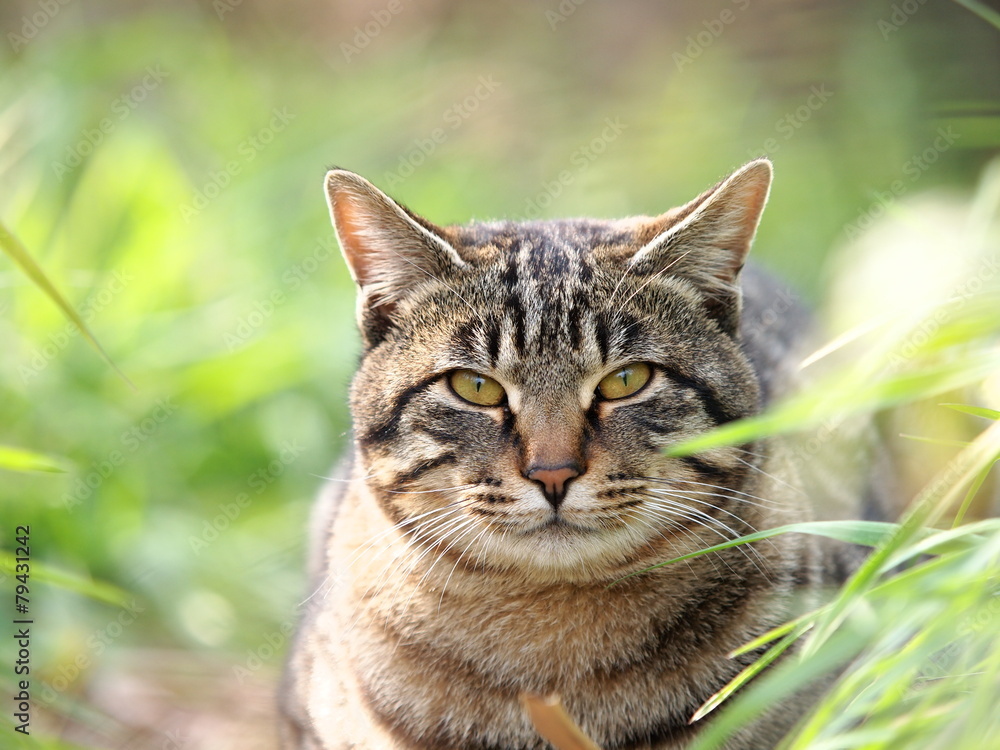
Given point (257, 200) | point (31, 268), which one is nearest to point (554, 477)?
point (31, 268)

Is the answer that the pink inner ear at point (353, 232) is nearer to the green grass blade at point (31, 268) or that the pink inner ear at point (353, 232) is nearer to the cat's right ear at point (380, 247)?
the cat's right ear at point (380, 247)

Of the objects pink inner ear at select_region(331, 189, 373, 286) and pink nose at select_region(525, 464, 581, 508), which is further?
pink inner ear at select_region(331, 189, 373, 286)

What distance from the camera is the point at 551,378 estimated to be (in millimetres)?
1959

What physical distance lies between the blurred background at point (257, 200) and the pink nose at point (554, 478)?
3.11 feet

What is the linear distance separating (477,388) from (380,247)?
16.5 inches

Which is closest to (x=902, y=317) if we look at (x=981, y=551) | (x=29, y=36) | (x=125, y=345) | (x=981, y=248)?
(x=981, y=248)

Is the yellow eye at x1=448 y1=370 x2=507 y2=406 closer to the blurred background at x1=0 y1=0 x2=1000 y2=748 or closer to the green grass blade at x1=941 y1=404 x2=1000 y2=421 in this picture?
the blurred background at x1=0 y1=0 x2=1000 y2=748

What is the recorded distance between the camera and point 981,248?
5.87 feet

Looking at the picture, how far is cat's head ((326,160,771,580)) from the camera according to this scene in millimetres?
1894

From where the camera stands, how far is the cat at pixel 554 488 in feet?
6.31

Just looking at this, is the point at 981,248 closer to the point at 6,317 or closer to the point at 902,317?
the point at 902,317

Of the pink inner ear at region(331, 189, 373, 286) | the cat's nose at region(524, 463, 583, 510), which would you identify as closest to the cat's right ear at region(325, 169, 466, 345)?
the pink inner ear at region(331, 189, 373, 286)

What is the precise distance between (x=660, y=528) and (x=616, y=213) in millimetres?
3348

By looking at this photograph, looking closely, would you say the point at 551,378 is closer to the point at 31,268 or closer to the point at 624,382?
the point at 624,382
